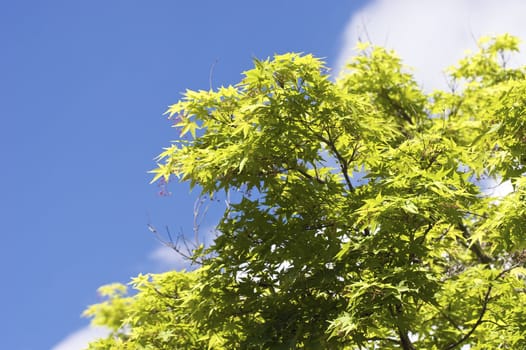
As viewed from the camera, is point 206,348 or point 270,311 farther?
point 206,348

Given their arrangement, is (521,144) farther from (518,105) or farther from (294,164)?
(294,164)

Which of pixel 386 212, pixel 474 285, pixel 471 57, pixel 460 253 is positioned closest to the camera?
pixel 386 212

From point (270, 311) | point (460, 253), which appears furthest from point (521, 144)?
point (460, 253)

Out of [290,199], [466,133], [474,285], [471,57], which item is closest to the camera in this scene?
[290,199]

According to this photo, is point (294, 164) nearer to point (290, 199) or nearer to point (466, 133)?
point (290, 199)

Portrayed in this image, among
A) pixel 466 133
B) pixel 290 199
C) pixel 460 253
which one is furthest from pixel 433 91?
pixel 290 199

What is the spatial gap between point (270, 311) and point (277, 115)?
2381 mm

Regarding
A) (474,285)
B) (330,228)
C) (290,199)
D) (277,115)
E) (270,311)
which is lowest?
(474,285)

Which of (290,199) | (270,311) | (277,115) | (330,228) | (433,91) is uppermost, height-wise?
(433,91)

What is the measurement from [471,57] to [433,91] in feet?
6.28

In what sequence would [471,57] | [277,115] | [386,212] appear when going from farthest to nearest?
[471,57]
[277,115]
[386,212]

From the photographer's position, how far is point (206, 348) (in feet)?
27.1

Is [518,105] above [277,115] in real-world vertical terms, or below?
below

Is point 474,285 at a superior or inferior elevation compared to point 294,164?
inferior
